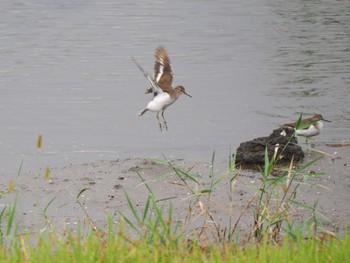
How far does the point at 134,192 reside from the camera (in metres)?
9.88

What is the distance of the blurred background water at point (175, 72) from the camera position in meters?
12.7

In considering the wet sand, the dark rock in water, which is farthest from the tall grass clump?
the dark rock in water

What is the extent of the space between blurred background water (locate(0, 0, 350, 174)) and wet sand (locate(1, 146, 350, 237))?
588 mm

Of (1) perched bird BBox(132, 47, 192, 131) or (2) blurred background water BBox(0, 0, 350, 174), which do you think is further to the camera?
(2) blurred background water BBox(0, 0, 350, 174)

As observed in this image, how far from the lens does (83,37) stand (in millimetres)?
22688

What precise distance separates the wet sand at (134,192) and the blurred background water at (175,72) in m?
0.59

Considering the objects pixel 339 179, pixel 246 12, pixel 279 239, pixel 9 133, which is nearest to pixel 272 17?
pixel 246 12

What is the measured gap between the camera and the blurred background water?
41.8 feet

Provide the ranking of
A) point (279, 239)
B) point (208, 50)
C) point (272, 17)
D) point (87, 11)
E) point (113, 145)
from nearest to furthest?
1. point (279, 239)
2. point (113, 145)
3. point (208, 50)
4. point (272, 17)
5. point (87, 11)

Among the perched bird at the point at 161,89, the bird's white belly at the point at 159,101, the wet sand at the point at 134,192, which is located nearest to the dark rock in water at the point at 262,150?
the wet sand at the point at 134,192

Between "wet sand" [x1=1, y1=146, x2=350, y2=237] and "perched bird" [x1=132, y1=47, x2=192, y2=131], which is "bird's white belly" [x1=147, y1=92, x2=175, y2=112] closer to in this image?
"perched bird" [x1=132, y1=47, x2=192, y2=131]

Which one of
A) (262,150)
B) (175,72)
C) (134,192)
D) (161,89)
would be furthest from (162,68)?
(175,72)

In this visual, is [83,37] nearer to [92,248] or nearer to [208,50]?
[208,50]

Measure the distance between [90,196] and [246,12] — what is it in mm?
17320
